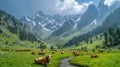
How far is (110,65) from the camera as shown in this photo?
4766 cm

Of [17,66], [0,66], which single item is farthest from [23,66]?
[0,66]

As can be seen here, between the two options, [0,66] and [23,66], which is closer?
[0,66]

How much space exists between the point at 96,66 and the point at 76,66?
6125mm

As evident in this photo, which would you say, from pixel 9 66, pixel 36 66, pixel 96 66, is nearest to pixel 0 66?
pixel 9 66

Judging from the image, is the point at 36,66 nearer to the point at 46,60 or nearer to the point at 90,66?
the point at 46,60

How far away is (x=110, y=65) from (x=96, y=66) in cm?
281

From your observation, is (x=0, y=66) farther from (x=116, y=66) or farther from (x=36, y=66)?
(x=116, y=66)

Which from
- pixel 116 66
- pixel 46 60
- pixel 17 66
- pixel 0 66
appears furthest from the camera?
pixel 46 60

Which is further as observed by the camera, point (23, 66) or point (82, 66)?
point (82, 66)

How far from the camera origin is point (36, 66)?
4622 cm

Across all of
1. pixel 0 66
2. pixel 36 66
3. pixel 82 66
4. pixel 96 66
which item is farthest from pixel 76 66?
pixel 0 66

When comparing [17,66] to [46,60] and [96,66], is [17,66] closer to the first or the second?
[46,60]

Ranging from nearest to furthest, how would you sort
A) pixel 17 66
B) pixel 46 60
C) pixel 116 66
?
pixel 17 66 < pixel 116 66 < pixel 46 60

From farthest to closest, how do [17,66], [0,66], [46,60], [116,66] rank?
[46,60] → [116,66] → [17,66] → [0,66]
